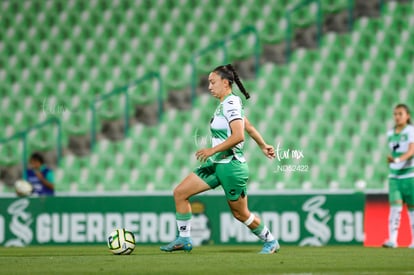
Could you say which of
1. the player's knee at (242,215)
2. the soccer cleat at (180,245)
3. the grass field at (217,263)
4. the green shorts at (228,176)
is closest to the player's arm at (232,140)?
the green shorts at (228,176)

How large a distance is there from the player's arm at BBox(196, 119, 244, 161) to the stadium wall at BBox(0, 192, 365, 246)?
4.02 metres

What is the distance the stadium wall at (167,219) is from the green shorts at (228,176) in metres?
3.71

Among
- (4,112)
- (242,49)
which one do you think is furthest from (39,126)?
(242,49)

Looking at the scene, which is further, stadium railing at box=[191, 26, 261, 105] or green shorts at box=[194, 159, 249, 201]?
stadium railing at box=[191, 26, 261, 105]

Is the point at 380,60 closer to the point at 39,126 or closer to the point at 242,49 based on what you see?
the point at 242,49

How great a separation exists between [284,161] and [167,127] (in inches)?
103

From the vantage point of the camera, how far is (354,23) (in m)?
16.9

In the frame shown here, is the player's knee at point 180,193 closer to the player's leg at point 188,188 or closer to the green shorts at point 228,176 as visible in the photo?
the player's leg at point 188,188

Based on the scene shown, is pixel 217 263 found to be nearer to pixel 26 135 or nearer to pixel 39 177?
pixel 39 177

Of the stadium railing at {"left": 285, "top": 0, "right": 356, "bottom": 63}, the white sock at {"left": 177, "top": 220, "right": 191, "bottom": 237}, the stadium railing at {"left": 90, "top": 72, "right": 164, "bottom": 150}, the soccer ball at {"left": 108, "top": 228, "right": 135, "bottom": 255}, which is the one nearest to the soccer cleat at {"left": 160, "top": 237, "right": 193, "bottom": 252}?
the white sock at {"left": 177, "top": 220, "right": 191, "bottom": 237}

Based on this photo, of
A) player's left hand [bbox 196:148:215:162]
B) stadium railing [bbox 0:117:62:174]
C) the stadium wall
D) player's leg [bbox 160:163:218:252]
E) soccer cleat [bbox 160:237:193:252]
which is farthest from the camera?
stadium railing [bbox 0:117:62:174]

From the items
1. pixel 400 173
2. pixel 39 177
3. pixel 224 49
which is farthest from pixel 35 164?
pixel 400 173

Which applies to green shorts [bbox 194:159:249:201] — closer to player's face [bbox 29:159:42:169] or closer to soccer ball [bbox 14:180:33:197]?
soccer ball [bbox 14:180:33:197]

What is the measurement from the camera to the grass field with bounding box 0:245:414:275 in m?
7.62
